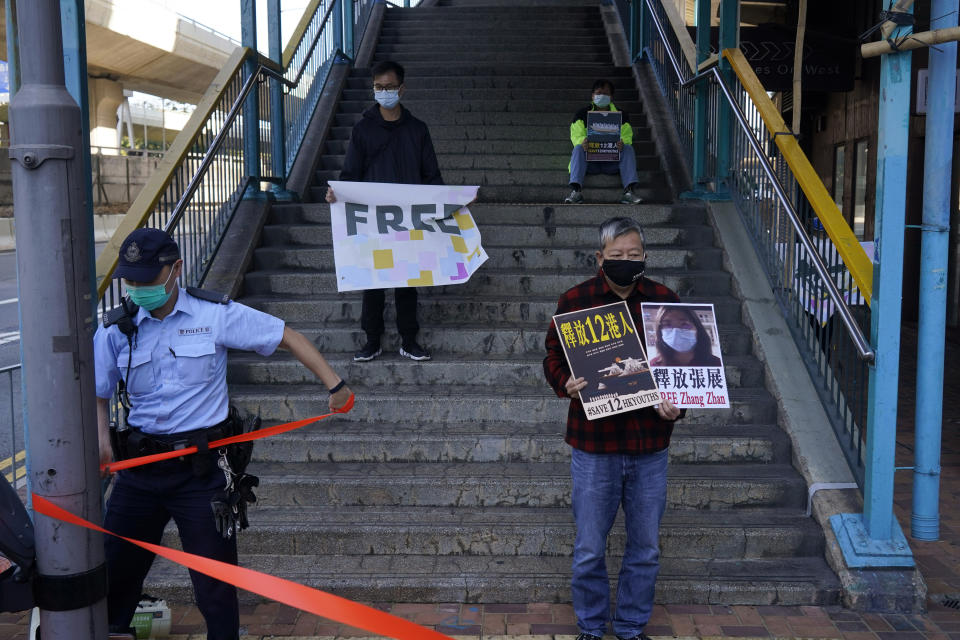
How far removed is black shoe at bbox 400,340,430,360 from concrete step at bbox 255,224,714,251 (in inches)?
63.1

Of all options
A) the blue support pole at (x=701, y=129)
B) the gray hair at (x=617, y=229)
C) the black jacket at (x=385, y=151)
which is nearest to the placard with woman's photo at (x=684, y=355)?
the gray hair at (x=617, y=229)

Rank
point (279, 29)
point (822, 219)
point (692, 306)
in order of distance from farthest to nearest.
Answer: point (279, 29), point (822, 219), point (692, 306)

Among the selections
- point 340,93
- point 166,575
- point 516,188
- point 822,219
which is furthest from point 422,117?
point 166,575

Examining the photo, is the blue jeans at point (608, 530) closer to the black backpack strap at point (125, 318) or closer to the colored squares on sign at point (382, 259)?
the black backpack strap at point (125, 318)

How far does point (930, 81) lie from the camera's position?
4.40 meters

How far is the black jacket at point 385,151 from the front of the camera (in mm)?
6262

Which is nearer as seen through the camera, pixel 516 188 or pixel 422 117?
pixel 516 188

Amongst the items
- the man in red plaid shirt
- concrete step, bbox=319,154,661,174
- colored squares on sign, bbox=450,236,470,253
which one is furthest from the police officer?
concrete step, bbox=319,154,661,174

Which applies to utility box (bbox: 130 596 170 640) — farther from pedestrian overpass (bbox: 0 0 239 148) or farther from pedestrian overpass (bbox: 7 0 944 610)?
pedestrian overpass (bbox: 0 0 239 148)

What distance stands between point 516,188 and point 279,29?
2775mm

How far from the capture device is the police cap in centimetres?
317

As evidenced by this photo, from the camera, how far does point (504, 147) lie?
9.66 m

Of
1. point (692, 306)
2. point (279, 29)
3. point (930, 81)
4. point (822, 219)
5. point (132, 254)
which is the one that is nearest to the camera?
point (132, 254)

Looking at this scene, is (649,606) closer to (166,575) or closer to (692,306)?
(692,306)
